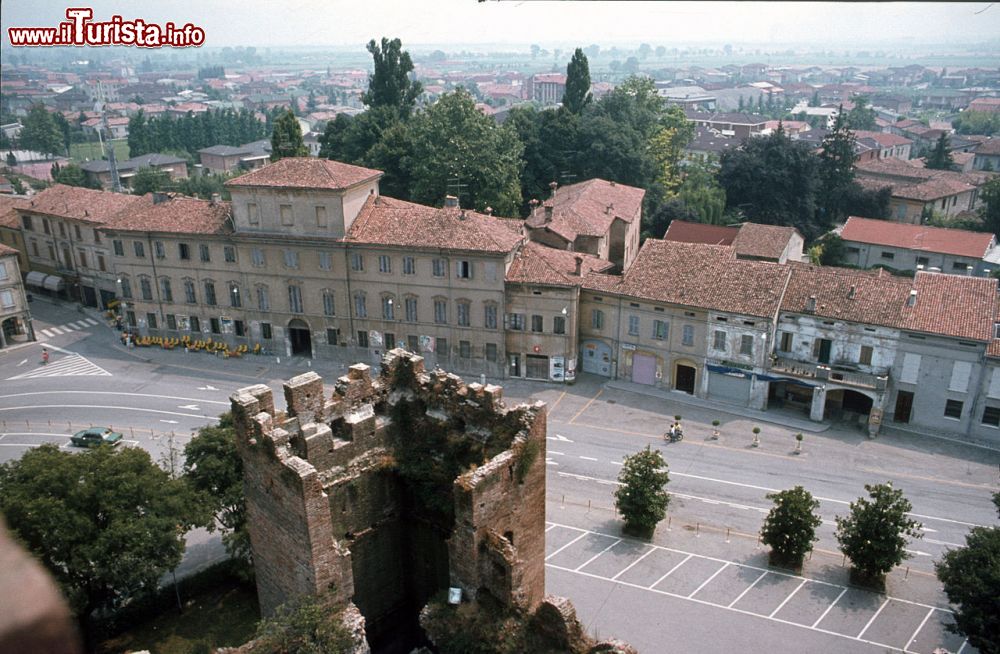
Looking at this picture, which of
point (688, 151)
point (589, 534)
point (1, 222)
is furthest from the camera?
point (688, 151)


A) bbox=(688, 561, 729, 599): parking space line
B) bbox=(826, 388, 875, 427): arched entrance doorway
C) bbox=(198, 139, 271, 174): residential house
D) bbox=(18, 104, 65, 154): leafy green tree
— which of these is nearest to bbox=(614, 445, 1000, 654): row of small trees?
bbox=(688, 561, 729, 599): parking space line

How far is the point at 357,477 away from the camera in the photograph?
27.7 meters

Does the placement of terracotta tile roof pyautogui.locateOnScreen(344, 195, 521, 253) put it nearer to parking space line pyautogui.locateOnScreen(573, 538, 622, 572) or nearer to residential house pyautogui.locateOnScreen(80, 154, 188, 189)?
parking space line pyautogui.locateOnScreen(573, 538, 622, 572)

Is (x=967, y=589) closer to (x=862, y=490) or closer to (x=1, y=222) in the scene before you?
(x=862, y=490)

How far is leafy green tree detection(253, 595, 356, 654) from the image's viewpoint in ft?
75.3

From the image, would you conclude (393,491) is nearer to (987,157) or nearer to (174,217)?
(174,217)

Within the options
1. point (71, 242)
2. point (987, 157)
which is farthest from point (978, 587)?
point (987, 157)

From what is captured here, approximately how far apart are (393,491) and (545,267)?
2845 cm

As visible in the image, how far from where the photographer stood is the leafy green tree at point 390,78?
288ft

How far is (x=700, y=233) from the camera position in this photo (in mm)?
76500

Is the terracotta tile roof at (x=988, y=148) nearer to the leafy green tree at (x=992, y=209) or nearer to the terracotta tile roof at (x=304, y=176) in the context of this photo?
the leafy green tree at (x=992, y=209)

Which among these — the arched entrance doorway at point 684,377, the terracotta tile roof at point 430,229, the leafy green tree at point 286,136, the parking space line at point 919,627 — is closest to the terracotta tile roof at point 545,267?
the terracotta tile roof at point 430,229

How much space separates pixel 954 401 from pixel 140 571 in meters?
44.5

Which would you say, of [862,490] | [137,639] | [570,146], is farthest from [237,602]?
[570,146]
